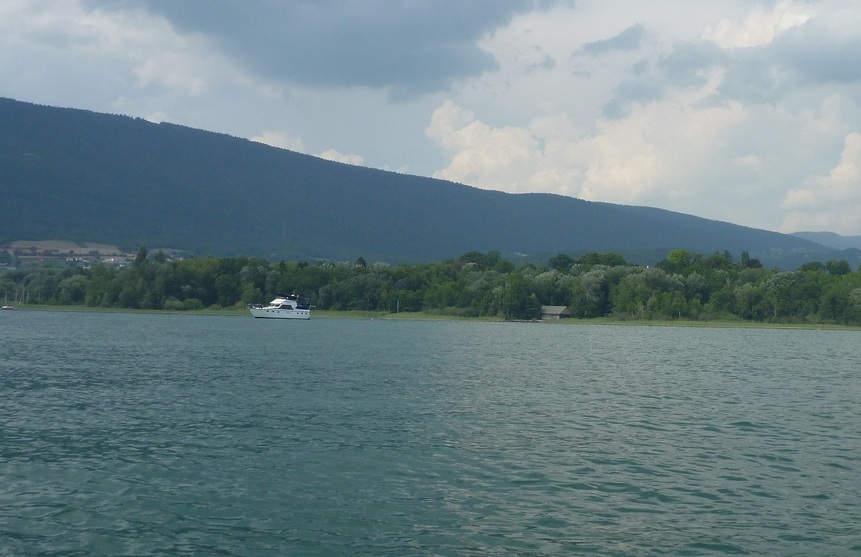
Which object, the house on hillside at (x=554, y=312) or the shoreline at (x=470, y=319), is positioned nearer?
the shoreline at (x=470, y=319)

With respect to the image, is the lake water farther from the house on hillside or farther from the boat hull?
the house on hillside

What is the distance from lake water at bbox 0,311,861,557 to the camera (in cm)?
1817

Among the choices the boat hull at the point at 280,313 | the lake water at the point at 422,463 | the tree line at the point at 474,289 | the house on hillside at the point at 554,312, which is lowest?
the lake water at the point at 422,463

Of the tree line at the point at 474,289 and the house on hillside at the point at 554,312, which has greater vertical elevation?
the tree line at the point at 474,289

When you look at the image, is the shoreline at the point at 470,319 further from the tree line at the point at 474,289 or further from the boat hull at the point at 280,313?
the boat hull at the point at 280,313

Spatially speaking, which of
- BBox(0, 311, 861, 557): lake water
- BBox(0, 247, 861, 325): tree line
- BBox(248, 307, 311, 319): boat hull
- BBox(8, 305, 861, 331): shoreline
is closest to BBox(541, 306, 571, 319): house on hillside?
BBox(0, 247, 861, 325): tree line

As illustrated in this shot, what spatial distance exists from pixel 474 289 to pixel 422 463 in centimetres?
13834

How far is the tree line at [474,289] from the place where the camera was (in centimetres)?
14325

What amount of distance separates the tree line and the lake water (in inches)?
3815

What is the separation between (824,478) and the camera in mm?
23703

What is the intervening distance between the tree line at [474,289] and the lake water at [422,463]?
96.9 m

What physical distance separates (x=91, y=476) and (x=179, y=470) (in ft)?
7.21

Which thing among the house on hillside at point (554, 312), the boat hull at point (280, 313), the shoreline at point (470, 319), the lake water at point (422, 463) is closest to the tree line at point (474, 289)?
the house on hillside at point (554, 312)

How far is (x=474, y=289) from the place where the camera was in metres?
163
